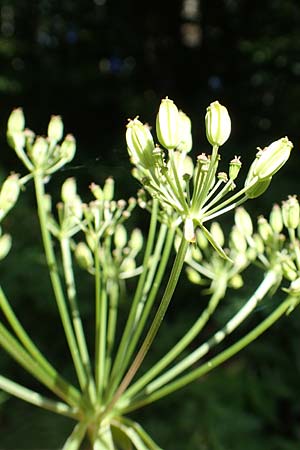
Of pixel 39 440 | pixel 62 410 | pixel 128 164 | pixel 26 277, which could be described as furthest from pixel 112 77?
pixel 62 410

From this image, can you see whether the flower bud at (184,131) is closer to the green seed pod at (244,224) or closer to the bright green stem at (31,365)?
the green seed pod at (244,224)

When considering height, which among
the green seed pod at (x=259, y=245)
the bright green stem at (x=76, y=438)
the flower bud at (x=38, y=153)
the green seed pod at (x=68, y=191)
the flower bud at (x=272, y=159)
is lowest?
the bright green stem at (x=76, y=438)

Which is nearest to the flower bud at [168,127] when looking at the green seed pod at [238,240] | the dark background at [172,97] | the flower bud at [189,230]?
the flower bud at [189,230]

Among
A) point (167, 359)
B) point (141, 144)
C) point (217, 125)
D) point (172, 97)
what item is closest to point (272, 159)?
point (217, 125)

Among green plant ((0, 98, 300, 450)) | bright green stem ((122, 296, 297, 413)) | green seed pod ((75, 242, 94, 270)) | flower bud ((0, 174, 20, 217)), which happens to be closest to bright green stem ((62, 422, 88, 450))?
green plant ((0, 98, 300, 450))

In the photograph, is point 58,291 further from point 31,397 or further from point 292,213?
point 292,213

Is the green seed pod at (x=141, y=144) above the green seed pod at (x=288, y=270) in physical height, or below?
above
